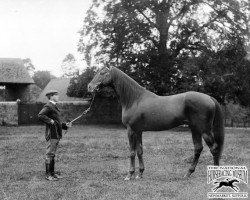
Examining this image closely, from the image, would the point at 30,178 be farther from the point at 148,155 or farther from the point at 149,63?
the point at 149,63

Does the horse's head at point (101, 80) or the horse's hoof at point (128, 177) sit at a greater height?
the horse's head at point (101, 80)

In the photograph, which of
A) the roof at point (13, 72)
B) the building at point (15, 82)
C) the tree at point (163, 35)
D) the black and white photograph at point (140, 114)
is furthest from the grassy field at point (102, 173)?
the building at point (15, 82)

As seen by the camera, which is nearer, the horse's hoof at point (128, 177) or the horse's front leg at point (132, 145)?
the horse's hoof at point (128, 177)

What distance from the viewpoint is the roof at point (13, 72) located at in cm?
4233

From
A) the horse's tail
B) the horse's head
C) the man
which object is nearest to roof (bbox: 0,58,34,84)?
the man

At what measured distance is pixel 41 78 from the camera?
90062mm

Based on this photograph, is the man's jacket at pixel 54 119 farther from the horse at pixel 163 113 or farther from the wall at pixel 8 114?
the wall at pixel 8 114

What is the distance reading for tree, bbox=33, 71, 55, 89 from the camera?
88106 mm

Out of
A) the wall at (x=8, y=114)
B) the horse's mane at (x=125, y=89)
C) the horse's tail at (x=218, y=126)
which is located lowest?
the wall at (x=8, y=114)

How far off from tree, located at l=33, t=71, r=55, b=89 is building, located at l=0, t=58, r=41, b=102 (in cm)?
4234

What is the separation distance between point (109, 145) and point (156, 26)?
57.0 ft

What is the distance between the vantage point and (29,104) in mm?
32469

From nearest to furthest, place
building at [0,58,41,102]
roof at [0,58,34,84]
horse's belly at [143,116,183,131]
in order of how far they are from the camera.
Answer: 1. horse's belly at [143,116,183,131]
2. roof at [0,58,34,84]
3. building at [0,58,41,102]

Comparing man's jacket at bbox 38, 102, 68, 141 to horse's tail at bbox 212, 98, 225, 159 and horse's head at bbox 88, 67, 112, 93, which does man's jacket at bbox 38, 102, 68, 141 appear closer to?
horse's head at bbox 88, 67, 112, 93
